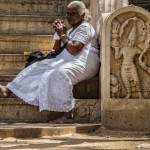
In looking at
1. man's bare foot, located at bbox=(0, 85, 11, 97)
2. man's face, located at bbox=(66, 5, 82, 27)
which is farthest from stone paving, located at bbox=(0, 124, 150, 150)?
man's face, located at bbox=(66, 5, 82, 27)

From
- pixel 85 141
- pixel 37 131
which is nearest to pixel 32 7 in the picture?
pixel 37 131

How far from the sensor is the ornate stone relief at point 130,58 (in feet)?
15.6

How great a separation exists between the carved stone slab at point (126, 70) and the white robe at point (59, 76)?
30cm

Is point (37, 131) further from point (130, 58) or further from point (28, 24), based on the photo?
point (28, 24)

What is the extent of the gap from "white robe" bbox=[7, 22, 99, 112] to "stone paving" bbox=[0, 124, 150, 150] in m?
0.52

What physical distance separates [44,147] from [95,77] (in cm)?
195

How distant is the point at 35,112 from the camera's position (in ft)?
16.0

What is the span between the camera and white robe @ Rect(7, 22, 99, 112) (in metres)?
4.72

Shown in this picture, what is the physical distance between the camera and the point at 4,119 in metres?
4.86

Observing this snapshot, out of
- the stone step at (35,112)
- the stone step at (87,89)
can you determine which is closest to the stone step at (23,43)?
the stone step at (87,89)

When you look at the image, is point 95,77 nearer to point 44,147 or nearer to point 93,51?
point 93,51

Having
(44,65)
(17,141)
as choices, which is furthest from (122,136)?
(44,65)

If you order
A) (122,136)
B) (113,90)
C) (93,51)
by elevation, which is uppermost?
(93,51)

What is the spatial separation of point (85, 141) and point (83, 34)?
161 centimetres
